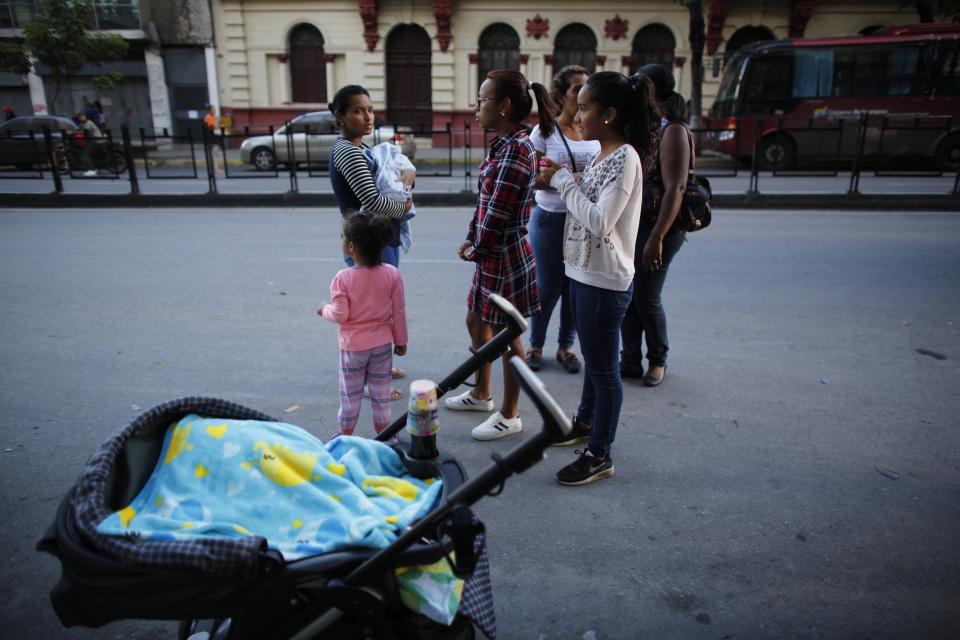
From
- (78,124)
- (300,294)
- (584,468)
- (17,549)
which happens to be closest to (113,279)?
(300,294)

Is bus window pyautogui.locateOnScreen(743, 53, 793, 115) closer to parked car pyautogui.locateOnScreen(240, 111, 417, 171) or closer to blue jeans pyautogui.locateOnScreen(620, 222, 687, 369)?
parked car pyautogui.locateOnScreen(240, 111, 417, 171)

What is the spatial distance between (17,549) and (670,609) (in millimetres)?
2569

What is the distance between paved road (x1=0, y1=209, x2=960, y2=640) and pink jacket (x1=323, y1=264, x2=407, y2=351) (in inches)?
31.2

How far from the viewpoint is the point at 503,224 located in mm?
3322

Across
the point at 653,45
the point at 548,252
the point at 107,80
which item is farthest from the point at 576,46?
the point at 548,252

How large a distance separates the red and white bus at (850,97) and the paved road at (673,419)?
9.27m

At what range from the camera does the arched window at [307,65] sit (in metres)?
23.8

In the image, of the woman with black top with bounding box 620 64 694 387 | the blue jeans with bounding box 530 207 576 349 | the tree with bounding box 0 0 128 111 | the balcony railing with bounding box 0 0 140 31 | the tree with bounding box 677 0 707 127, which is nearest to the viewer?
the woman with black top with bounding box 620 64 694 387

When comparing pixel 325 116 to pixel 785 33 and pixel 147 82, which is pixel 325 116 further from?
pixel 785 33

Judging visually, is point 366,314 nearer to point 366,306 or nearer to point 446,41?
point 366,306

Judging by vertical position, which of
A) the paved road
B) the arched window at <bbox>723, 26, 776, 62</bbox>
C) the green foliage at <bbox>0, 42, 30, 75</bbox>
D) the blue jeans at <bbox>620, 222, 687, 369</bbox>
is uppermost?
the arched window at <bbox>723, 26, 776, 62</bbox>

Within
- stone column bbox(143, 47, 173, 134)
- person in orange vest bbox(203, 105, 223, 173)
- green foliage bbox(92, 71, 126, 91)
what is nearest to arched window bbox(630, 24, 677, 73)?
person in orange vest bbox(203, 105, 223, 173)

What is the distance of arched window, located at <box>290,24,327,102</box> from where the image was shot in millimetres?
23766

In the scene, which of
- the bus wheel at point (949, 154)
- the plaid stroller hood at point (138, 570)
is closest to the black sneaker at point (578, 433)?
the plaid stroller hood at point (138, 570)
